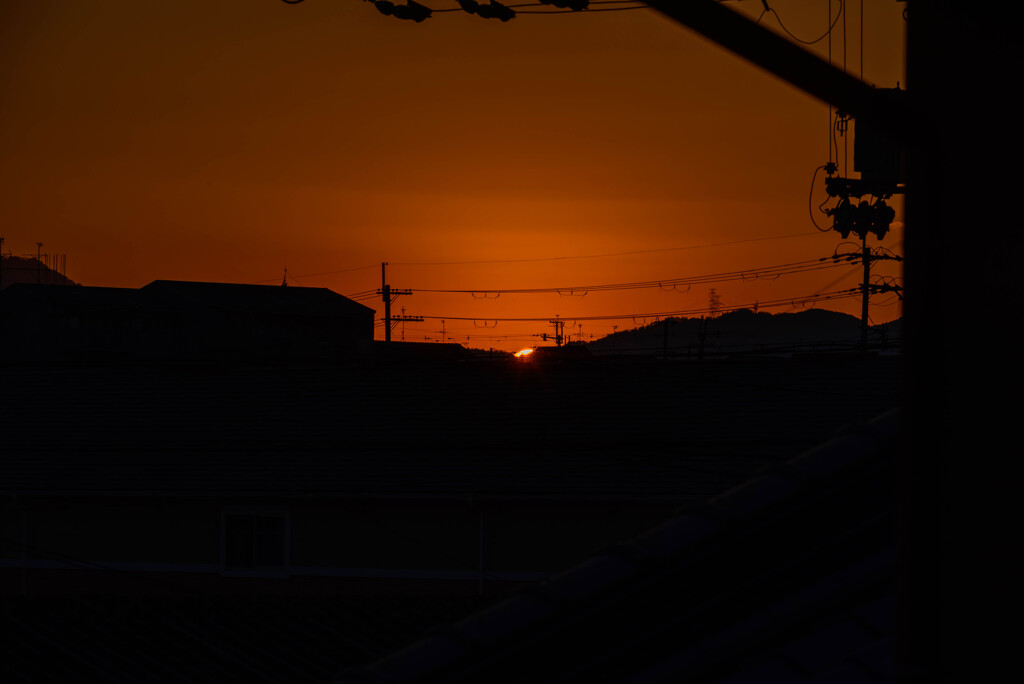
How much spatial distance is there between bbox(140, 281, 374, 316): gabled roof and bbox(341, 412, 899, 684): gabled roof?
6308cm

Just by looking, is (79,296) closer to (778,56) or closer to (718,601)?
(718,601)

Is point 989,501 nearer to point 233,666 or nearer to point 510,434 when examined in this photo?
point 233,666

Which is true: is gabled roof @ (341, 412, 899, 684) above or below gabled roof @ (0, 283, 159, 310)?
below

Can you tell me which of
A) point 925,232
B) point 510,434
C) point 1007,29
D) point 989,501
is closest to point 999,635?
point 989,501

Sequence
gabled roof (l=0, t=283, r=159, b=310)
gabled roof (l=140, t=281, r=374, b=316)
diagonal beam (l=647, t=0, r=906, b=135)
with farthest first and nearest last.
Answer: gabled roof (l=140, t=281, r=374, b=316)
gabled roof (l=0, t=283, r=159, b=310)
diagonal beam (l=647, t=0, r=906, b=135)

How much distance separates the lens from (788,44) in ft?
9.03

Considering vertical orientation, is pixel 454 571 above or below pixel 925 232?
below

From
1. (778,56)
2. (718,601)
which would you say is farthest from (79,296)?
(778,56)

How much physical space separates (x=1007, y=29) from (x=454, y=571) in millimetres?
16589

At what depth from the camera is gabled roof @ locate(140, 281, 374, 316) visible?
6488 centimetres

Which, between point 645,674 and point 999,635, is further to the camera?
point 645,674

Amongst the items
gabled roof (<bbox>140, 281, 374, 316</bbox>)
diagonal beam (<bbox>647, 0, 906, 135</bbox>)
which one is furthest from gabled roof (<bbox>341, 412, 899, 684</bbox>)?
gabled roof (<bbox>140, 281, 374, 316</bbox>)

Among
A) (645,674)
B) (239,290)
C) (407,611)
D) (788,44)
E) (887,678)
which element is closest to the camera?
(788,44)

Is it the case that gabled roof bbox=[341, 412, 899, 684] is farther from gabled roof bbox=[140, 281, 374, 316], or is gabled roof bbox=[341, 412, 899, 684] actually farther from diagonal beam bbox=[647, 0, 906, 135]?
gabled roof bbox=[140, 281, 374, 316]
